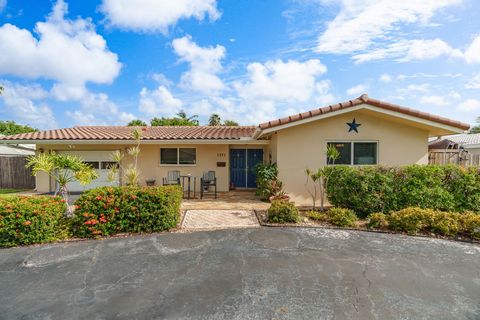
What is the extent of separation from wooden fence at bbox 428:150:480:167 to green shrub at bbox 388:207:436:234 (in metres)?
8.15

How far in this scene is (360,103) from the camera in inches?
375

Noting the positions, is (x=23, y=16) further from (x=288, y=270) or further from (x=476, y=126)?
(x=476, y=126)

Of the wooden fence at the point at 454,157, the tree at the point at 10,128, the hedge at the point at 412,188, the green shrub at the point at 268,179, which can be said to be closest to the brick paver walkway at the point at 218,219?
the green shrub at the point at 268,179

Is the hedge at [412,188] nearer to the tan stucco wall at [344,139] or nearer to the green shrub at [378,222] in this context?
the green shrub at [378,222]

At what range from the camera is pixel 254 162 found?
1425cm

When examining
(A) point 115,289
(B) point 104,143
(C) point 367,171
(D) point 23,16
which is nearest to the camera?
(A) point 115,289

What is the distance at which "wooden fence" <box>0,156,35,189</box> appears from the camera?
52.0ft

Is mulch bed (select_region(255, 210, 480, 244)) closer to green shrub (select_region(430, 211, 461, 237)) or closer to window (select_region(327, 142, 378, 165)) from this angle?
green shrub (select_region(430, 211, 461, 237))

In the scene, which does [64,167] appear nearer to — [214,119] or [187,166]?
[187,166]

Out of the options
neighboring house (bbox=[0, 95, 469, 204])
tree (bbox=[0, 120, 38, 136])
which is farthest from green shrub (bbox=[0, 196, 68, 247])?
tree (bbox=[0, 120, 38, 136])

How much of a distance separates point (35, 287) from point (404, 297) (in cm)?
555

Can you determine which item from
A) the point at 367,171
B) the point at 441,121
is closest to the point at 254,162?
the point at 367,171

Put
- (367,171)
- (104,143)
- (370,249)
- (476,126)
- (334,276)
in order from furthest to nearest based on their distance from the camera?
1. (476,126)
2. (104,143)
3. (367,171)
4. (370,249)
5. (334,276)

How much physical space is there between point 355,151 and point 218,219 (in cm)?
621
